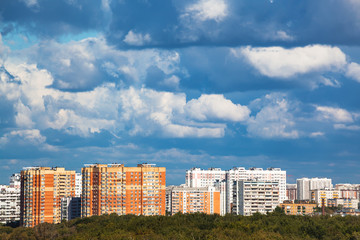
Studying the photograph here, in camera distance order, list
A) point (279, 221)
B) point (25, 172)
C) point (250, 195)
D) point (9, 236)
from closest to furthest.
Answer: point (279, 221) < point (9, 236) < point (25, 172) < point (250, 195)

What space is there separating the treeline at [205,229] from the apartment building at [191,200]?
80.9 ft

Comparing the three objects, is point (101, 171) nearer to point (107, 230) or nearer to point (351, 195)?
point (107, 230)

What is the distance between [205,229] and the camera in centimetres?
4397

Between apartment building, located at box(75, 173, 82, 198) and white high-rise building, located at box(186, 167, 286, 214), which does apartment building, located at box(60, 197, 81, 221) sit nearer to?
apartment building, located at box(75, 173, 82, 198)

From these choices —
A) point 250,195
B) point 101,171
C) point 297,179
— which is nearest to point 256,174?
point 297,179

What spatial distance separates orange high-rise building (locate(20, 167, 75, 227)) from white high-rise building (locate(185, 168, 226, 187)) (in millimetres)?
42098

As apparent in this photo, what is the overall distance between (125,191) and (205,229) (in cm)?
2334

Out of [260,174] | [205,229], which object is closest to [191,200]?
[260,174]

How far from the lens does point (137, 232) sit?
43.1m

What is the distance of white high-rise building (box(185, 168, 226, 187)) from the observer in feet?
369

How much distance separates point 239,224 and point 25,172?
35.4m

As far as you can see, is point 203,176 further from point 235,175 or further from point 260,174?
point 260,174

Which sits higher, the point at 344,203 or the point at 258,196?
the point at 258,196

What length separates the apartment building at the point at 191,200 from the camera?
79000 mm
